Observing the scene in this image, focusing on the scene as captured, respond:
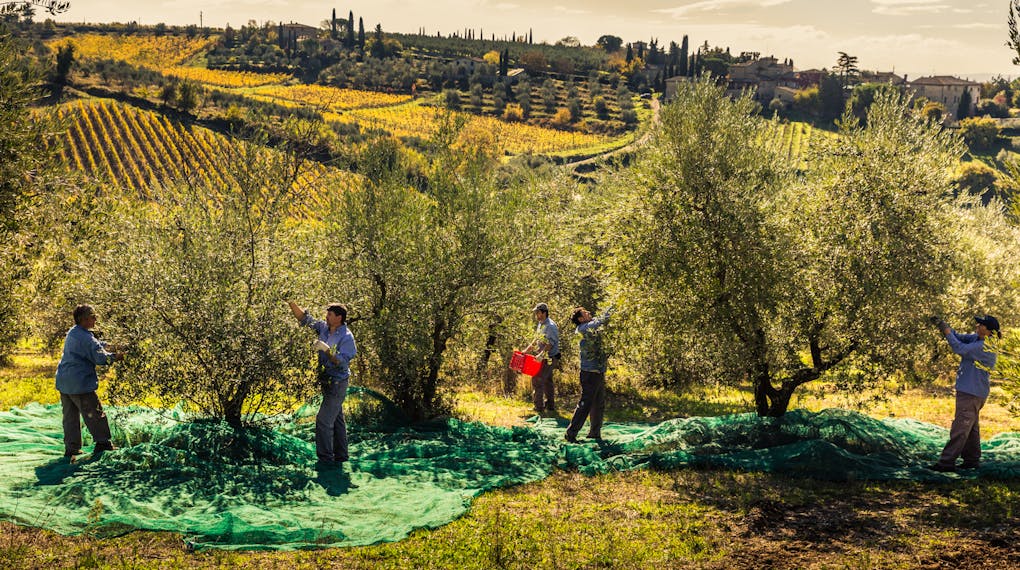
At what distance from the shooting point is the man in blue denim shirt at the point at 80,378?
9.63 m

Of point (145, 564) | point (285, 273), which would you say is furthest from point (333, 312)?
point (145, 564)

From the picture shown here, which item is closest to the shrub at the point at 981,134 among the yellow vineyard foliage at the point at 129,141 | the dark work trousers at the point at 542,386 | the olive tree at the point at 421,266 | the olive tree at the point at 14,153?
the yellow vineyard foliage at the point at 129,141

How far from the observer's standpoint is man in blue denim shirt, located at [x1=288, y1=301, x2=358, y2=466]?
33.6 feet

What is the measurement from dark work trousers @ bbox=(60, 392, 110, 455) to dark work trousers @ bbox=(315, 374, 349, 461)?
117 inches

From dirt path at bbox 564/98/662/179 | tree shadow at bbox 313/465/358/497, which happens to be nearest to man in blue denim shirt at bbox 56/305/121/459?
tree shadow at bbox 313/465/358/497

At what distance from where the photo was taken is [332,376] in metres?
10.3

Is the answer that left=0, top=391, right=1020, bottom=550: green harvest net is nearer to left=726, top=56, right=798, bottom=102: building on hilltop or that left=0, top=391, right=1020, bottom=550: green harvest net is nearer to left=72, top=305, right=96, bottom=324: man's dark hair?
left=72, top=305, right=96, bottom=324: man's dark hair

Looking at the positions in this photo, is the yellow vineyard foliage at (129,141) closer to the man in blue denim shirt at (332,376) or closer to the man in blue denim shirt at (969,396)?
the man in blue denim shirt at (332,376)

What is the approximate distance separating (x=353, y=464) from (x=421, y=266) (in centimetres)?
402

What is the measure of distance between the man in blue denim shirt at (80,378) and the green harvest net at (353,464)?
0.39 m

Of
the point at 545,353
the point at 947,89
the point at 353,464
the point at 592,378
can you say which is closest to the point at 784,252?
the point at 592,378

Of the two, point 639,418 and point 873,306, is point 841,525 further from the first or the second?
point 639,418

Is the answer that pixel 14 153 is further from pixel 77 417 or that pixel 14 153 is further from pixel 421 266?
pixel 421 266

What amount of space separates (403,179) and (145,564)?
31.6 feet
